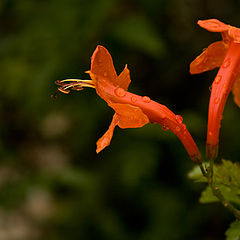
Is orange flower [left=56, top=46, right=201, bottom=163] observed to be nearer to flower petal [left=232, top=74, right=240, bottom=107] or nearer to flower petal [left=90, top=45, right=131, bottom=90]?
flower petal [left=90, top=45, right=131, bottom=90]

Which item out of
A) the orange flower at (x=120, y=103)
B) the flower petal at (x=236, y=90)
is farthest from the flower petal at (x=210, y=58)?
the orange flower at (x=120, y=103)

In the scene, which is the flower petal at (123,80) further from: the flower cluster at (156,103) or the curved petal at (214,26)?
the curved petal at (214,26)

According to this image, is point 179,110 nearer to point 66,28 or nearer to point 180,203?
point 180,203

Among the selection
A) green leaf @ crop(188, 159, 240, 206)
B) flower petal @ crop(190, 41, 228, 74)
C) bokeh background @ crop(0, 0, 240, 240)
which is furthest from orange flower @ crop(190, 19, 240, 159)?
bokeh background @ crop(0, 0, 240, 240)

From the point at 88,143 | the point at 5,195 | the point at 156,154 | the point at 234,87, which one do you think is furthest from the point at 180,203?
the point at 234,87

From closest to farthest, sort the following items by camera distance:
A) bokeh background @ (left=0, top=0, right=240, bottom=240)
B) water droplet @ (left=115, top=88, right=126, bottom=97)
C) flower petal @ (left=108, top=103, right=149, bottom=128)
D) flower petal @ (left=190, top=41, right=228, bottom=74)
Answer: flower petal @ (left=108, top=103, right=149, bottom=128) → water droplet @ (left=115, top=88, right=126, bottom=97) → flower petal @ (left=190, top=41, right=228, bottom=74) → bokeh background @ (left=0, top=0, right=240, bottom=240)

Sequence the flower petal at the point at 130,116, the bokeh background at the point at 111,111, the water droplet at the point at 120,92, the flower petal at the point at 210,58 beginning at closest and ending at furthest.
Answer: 1. the flower petal at the point at 130,116
2. the water droplet at the point at 120,92
3. the flower petal at the point at 210,58
4. the bokeh background at the point at 111,111

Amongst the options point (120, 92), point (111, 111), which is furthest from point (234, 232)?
A: point (111, 111)
